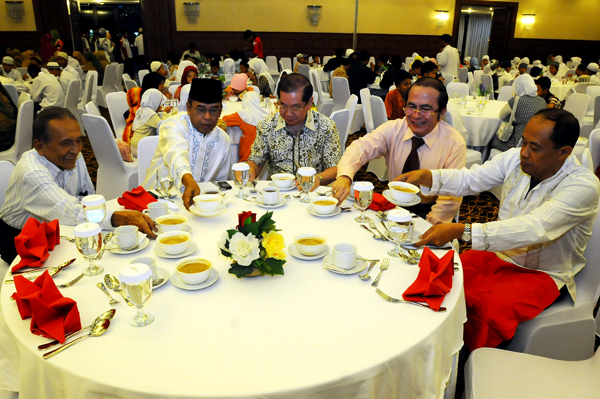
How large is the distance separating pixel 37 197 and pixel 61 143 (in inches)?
10.8

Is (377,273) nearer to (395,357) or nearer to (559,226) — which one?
(395,357)

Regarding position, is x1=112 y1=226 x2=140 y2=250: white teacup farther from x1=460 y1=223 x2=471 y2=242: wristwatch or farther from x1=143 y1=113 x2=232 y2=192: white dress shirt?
x1=460 y1=223 x2=471 y2=242: wristwatch

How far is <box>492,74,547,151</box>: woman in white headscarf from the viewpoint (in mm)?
4250

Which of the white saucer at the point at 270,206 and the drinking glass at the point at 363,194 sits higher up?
the drinking glass at the point at 363,194

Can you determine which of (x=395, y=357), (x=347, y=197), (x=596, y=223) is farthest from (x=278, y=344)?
(x=596, y=223)

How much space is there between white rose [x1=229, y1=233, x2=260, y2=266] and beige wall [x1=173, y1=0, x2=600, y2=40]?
13.0m

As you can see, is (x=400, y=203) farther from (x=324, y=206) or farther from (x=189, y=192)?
(x=189, y=192)

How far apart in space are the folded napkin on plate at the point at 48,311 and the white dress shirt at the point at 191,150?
1.28 m

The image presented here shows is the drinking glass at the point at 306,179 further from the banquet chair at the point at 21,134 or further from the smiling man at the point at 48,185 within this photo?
the banquet chair at the point at 21,134

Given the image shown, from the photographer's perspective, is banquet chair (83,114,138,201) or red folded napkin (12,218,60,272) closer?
red folded napkin (12,218,60,272)

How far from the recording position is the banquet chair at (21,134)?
13.3 ft

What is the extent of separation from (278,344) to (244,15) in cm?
1357

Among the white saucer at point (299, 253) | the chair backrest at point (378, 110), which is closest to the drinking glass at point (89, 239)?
the white saucer at point (299, 253)

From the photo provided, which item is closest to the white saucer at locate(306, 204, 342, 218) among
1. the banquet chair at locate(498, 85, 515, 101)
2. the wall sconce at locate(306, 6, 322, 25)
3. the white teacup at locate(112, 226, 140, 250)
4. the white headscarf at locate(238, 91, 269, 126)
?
the white teacup at locate(112, 226, 140, 250)
